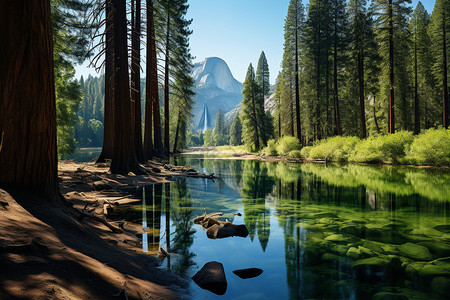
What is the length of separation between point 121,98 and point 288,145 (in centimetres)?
2457

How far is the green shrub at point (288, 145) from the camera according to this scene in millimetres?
33000

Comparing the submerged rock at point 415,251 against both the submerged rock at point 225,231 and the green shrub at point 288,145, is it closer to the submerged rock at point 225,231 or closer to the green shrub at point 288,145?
the submerged rock at point 225,231

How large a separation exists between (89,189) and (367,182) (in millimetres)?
13372

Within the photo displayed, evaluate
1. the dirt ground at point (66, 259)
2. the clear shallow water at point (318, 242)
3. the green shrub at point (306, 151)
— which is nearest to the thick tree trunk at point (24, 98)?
the dirt ground at point (66, 259)

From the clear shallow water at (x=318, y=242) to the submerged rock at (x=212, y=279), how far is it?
0.11m

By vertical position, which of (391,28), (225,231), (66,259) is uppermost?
(391,28)

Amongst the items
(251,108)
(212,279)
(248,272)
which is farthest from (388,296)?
(251,108)

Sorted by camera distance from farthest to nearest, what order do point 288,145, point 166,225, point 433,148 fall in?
point 288,145, point 433,148, point 166,225

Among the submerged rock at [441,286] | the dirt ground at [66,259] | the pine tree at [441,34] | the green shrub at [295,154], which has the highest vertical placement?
the pine tree at [441,34]

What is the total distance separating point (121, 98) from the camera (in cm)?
1305

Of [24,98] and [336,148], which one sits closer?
[24,98]

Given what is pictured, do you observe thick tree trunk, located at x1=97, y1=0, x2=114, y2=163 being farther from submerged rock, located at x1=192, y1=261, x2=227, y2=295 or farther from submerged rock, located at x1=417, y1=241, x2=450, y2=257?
submerged rock, located at x1=417, y1=241, x2=450, y2=257

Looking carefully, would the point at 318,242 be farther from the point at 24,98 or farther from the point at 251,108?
the point at 251,108

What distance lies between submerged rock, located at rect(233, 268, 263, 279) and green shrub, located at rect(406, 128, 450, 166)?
63.6 feet
